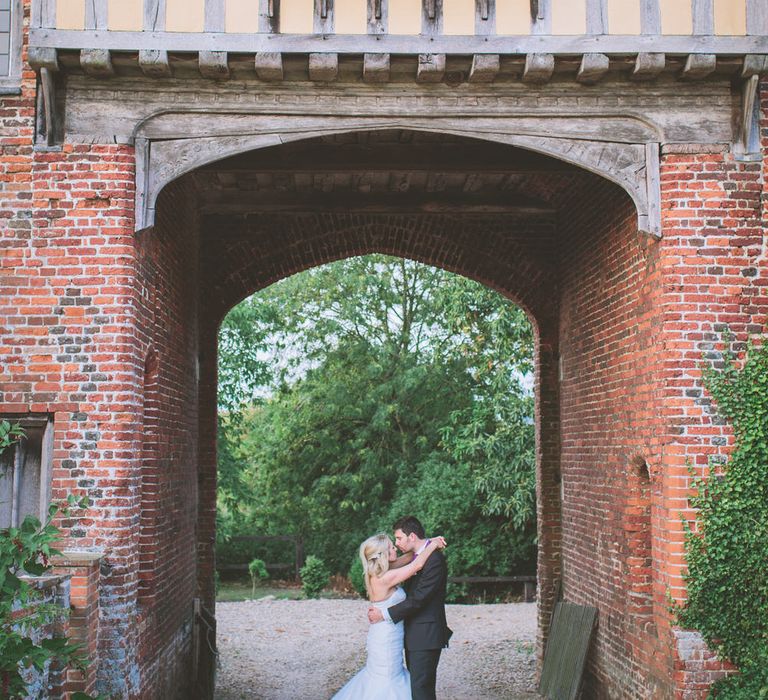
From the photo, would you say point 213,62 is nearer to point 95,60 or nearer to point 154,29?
point 154,29

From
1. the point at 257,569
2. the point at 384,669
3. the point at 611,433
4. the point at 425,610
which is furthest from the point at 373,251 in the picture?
the point at 257,569

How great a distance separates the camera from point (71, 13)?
706cm

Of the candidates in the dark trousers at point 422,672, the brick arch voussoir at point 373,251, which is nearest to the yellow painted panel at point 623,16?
the brick arch voussoir at point 373,251

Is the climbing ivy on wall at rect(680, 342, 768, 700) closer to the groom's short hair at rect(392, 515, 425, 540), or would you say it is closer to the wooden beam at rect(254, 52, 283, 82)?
the groom's short hair at rect(392, 515, 425, 540)

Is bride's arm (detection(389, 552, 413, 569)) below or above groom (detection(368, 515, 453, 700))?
above

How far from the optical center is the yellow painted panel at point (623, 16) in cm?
715

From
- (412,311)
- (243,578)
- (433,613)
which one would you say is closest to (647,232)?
(433,613)

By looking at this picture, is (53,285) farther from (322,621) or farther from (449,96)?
(322,621)

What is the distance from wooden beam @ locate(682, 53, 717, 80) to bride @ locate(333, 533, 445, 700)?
14.0ft

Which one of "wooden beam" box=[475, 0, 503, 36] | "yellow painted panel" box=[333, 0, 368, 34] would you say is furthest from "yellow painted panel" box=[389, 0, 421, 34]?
"wooden beam" box=[475, 0, 503, 36]

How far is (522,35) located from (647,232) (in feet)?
6.20

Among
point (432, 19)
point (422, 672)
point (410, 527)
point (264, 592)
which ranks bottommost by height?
point (264, 592)

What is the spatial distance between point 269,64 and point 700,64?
344cm

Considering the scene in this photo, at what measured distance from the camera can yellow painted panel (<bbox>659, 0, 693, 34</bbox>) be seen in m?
7.15
